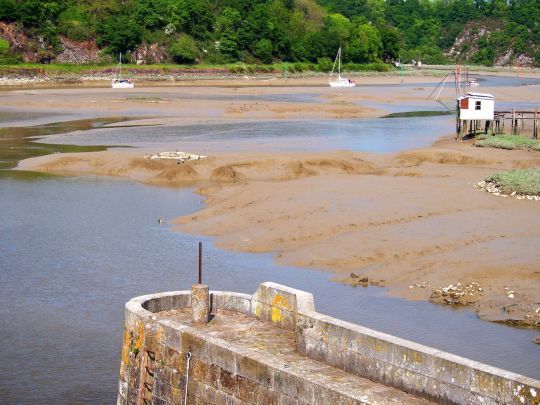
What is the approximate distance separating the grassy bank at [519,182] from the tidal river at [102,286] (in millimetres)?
9321

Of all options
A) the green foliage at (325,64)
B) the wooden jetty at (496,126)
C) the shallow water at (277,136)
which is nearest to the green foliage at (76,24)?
the green foliage at (325,64)

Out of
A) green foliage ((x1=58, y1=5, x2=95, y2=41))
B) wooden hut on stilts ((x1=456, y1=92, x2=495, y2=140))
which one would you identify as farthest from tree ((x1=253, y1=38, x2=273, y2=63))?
wooden hut on stilts ((x1=456, y1=92, x2=495, y2=140))

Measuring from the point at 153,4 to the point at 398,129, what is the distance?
80.5 metres

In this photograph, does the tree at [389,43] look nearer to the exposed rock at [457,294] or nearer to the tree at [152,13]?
the tree at [152,13]

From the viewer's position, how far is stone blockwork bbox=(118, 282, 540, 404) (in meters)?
11.4

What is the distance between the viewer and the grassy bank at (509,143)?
4303cm

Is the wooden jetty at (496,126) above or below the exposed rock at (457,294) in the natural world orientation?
above

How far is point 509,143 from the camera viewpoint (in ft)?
143

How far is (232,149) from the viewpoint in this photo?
45688 millimetres

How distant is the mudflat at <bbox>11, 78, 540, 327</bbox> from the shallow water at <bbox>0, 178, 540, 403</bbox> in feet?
2.95

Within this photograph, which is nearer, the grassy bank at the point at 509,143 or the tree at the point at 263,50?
the grassy bank at the point at 509,143

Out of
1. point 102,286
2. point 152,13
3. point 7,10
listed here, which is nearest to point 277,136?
point 102,286

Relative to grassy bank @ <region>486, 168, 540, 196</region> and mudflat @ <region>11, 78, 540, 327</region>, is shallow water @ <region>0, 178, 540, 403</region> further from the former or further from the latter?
grassy bank @ <region>486, 168, 540, 196</region>

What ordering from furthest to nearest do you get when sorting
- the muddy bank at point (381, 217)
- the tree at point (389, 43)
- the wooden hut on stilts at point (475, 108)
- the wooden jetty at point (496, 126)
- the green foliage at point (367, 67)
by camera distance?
the tree at point (389, 43) < the green foliage at point (367, 67) < the wooden jetty at point (496, 126) < the wooden hut on stilts at point (475, 108) < the muddy bank at point (381, 217)
